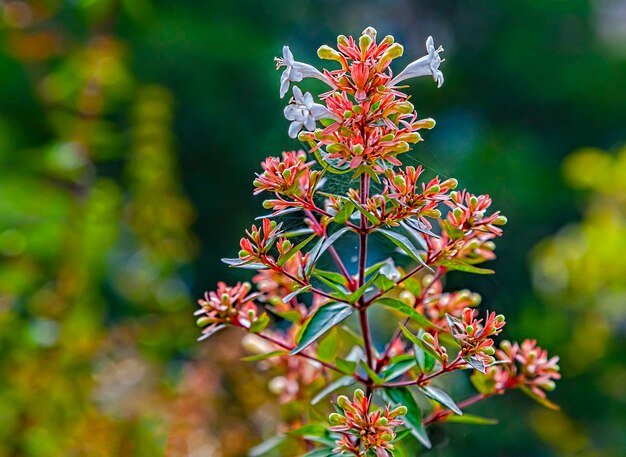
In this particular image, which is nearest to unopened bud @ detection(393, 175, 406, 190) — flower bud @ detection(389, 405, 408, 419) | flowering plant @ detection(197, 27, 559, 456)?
flowering plant @ detection(197, 27, 559, 456)

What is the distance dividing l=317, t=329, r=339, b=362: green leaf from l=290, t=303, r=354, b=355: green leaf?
0.06m

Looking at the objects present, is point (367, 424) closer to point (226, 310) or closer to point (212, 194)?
point (226, 310)

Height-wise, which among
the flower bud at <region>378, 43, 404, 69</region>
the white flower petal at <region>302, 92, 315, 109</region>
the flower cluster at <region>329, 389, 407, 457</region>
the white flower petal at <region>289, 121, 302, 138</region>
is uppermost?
the flower bud at <region>378, 43, 404, 69</region>

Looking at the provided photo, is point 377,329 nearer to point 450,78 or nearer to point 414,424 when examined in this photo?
point 414,424

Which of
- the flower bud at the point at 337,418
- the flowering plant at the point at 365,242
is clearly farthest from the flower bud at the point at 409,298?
the flower bud at the point at 337,418

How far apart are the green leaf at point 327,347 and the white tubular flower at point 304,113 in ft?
0.50

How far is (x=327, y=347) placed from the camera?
1.46ft

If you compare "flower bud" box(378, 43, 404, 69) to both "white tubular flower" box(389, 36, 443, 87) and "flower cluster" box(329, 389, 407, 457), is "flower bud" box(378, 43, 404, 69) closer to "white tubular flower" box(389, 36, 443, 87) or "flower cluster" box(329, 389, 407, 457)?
"white tubular flower" box(389, 36, 443, 87)

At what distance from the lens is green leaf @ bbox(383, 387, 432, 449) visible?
1.25 feet

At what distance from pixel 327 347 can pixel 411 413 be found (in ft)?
0.26

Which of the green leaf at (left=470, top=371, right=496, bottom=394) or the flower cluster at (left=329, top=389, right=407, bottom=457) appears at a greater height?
the green leaf at (left=470, top=371, right=496, bottom=394)

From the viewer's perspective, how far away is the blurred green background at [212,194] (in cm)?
103

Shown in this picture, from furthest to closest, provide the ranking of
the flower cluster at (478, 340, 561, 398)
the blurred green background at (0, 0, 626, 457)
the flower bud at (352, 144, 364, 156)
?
→ the blurred green background at (0, 0, 626, 457) < the flower cluster at (478, 340, 561, 398) < the flower bud at (352, 144, 364, 156)

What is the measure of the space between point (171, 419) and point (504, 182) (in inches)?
54.5
